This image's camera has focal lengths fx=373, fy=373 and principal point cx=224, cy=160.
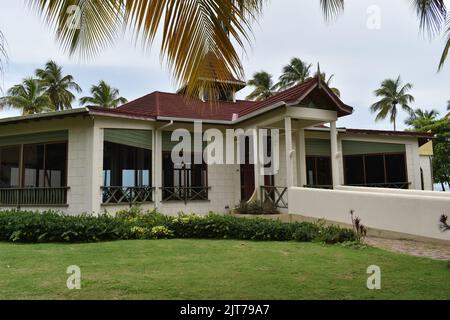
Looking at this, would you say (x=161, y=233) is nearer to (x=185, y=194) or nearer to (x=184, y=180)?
(x=185, y=194)

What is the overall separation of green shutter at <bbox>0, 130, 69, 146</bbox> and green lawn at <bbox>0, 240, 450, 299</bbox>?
522 centimetres

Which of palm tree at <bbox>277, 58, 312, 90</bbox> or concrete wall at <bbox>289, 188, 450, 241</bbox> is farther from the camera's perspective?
palm tree at <bbox>277, 58, 312, 90</bbox>

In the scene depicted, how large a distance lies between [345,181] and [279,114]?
21.4 feet

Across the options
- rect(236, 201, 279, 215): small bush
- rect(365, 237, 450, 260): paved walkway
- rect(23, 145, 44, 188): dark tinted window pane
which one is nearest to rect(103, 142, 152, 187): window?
rect(23, 145, 44, 188): dark tinted window pane

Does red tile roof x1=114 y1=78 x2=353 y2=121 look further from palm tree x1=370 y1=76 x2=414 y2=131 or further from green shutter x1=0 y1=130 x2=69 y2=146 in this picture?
palm tree x1=370 y1=76 x2=414 y2=131

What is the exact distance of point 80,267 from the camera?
18.7 ft

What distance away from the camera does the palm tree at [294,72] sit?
40.4 meters

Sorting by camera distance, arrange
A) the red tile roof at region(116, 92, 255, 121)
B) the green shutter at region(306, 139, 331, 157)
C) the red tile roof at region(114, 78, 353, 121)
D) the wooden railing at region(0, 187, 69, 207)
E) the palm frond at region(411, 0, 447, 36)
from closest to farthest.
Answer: the palm frond at region(411, 0, 447, 36) < the red tile roof at region(114, 78, 353, 121) < the wooden railing at region(0, 187, 69, 207) < the red tile roof at region(116, 92, 255, 121) < the green shutter at region(306, 139, 331, 157)

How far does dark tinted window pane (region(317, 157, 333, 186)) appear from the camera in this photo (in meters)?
16.4

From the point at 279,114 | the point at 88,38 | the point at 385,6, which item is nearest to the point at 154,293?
the point at 88,38

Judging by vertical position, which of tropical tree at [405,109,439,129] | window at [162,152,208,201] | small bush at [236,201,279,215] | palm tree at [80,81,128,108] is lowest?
small bush at [236,201,279,215]

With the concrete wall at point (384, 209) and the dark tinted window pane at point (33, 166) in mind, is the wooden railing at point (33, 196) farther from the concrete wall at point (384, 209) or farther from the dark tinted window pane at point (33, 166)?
the concrete wall at point (384, 209)

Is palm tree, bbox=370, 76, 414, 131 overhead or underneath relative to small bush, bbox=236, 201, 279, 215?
overhead

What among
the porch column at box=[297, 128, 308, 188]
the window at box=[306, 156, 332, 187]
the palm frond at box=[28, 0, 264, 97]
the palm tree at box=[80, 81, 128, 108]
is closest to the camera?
the palm frond at box=[28, 0, 264, 97]
